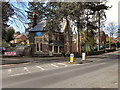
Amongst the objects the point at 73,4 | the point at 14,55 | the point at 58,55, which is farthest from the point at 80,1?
the point at 14,55

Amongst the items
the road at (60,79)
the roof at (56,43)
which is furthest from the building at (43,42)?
the road at (60,79)

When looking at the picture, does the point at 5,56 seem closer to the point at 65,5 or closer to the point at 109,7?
the point at 65,5

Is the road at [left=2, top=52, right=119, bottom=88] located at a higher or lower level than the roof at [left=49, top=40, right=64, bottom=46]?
lower

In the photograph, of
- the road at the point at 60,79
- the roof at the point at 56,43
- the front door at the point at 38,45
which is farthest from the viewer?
the front door at the point at 38,45

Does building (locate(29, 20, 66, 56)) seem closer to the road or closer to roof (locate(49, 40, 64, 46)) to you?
roof (locate(49, 40, 64, 46))

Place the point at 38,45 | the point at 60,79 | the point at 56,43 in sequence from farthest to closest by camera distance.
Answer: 1. the point at 38,45
2. the point at 56,43
3. the point at 60,79

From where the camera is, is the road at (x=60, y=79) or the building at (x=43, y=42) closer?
the road at (x=60, y=79)

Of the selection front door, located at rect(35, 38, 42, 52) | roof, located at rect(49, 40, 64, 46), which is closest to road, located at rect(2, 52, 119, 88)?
roof, located at rect(49, 40, 64, 46)

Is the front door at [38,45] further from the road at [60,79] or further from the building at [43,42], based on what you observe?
the road at [60,79]

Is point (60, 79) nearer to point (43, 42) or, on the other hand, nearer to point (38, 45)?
point (43, 42)

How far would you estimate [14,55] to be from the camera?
25.0m

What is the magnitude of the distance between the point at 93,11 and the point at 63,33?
453 inches

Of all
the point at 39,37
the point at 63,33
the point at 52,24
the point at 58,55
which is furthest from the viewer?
A: the point at 63,33

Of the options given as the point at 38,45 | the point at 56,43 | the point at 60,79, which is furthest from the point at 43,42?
the point at 60,79
